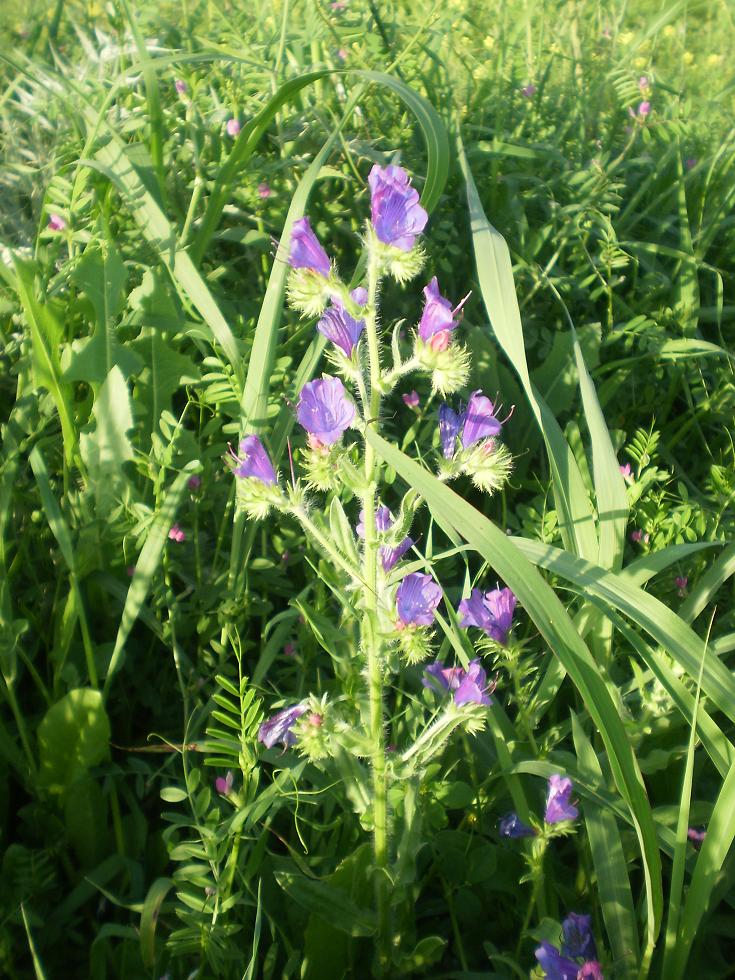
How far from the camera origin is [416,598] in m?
1.41

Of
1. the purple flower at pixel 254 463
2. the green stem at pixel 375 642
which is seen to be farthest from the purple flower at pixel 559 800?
the purple flower at pixel 254 463

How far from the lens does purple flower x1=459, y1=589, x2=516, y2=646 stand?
5.26 ft

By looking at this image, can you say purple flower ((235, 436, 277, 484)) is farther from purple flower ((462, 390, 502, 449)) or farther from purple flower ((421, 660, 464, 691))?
purple flower ((421, 660, 464, 691))

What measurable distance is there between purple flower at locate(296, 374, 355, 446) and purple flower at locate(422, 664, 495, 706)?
27 cm

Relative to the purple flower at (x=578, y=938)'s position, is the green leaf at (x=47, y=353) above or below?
above

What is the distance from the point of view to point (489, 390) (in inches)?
94.2

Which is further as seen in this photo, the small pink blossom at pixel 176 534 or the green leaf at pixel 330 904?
the small pink blossom at pixel 176 534

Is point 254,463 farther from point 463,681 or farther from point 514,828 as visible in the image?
point 514,828

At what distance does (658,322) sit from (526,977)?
192 cm

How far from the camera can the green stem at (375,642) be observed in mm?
1319

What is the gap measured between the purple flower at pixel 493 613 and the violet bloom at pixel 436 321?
507 mm

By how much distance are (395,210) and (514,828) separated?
3.47 ft

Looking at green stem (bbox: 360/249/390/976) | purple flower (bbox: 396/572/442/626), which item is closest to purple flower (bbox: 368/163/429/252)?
green stem (bbox: 360/249/390/976)

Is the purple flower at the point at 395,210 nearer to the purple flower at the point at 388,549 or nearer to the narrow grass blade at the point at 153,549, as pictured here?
the purple flower at the point at 388,549
